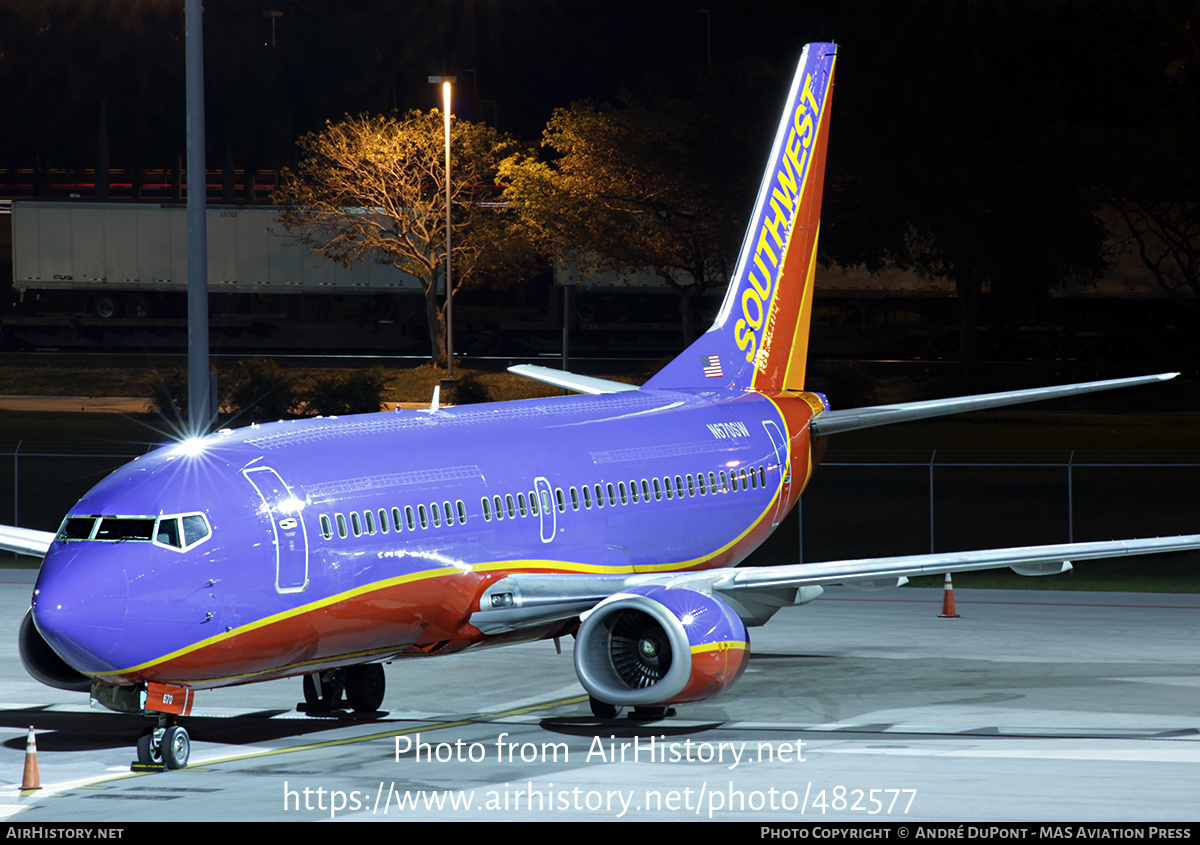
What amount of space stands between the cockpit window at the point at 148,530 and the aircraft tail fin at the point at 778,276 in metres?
11.8

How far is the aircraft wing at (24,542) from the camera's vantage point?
2212cm

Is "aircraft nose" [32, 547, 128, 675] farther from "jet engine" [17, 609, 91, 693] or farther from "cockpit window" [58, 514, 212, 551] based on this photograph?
"jet engine" [17, 609, 91, 693]

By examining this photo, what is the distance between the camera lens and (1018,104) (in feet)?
216

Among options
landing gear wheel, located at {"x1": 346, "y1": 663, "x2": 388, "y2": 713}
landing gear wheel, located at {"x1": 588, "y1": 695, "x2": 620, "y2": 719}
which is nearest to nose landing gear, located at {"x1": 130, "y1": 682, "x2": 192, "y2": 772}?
landing gear wheel, located at {"x1": 346, "y1": 663, "x2": 388, "y2": 713}

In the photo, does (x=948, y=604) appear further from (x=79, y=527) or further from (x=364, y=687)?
(x=79, y=527)

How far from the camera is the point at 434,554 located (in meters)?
19.8

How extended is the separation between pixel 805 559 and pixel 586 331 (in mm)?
47529

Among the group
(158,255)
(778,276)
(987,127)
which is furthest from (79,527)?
(158,255)

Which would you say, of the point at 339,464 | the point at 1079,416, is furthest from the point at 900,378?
the point at 339,464

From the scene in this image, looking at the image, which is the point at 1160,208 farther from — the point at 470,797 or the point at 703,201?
the point at 470,797

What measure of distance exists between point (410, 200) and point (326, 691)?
51.2 meters

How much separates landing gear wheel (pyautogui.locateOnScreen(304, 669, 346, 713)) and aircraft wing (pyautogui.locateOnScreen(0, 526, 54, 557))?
13.1 feet

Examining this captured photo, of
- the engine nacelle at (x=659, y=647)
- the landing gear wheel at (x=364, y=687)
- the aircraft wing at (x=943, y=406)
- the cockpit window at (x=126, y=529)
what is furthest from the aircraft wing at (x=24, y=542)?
the aircraft wing at (x=943, y=406)

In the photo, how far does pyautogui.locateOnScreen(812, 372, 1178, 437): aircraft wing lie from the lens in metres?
24.4
